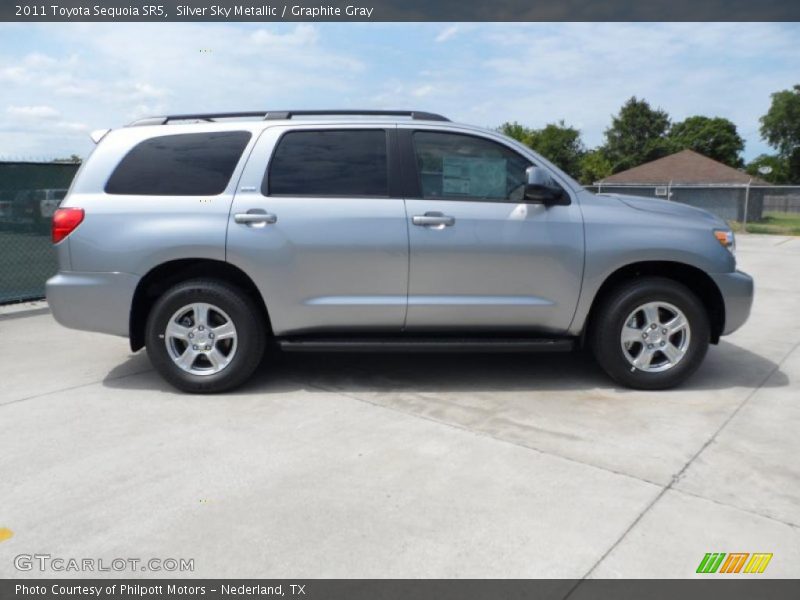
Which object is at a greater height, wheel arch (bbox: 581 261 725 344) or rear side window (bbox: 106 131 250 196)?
rear side window (bbox: 106 131 250 196)

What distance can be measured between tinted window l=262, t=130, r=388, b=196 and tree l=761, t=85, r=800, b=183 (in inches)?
2894

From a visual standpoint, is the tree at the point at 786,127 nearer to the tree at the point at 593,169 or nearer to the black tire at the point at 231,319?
the tree at the point at 593,169

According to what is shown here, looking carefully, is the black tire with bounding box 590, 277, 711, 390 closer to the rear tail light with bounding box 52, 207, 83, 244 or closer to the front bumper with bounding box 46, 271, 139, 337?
the front bumper with bounding box 46, 271, 139, 337

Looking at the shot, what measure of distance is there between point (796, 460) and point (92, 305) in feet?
14.9

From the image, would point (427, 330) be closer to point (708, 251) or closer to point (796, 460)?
point (708, 251)

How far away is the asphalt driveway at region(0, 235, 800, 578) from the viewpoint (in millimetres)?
2760

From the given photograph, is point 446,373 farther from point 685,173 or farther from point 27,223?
point 685,173

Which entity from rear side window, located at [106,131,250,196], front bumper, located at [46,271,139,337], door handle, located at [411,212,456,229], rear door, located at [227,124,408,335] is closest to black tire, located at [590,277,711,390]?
door handle, located at [411,212,456,229]

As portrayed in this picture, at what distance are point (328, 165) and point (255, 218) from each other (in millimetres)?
646

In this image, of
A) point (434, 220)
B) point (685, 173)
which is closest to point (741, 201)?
point (685, 173)

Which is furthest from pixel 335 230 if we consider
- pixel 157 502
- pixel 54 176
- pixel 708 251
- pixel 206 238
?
pixel 54 176

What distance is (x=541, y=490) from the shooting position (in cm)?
326

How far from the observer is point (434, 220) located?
4523mm

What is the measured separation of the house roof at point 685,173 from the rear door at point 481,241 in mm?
38328
